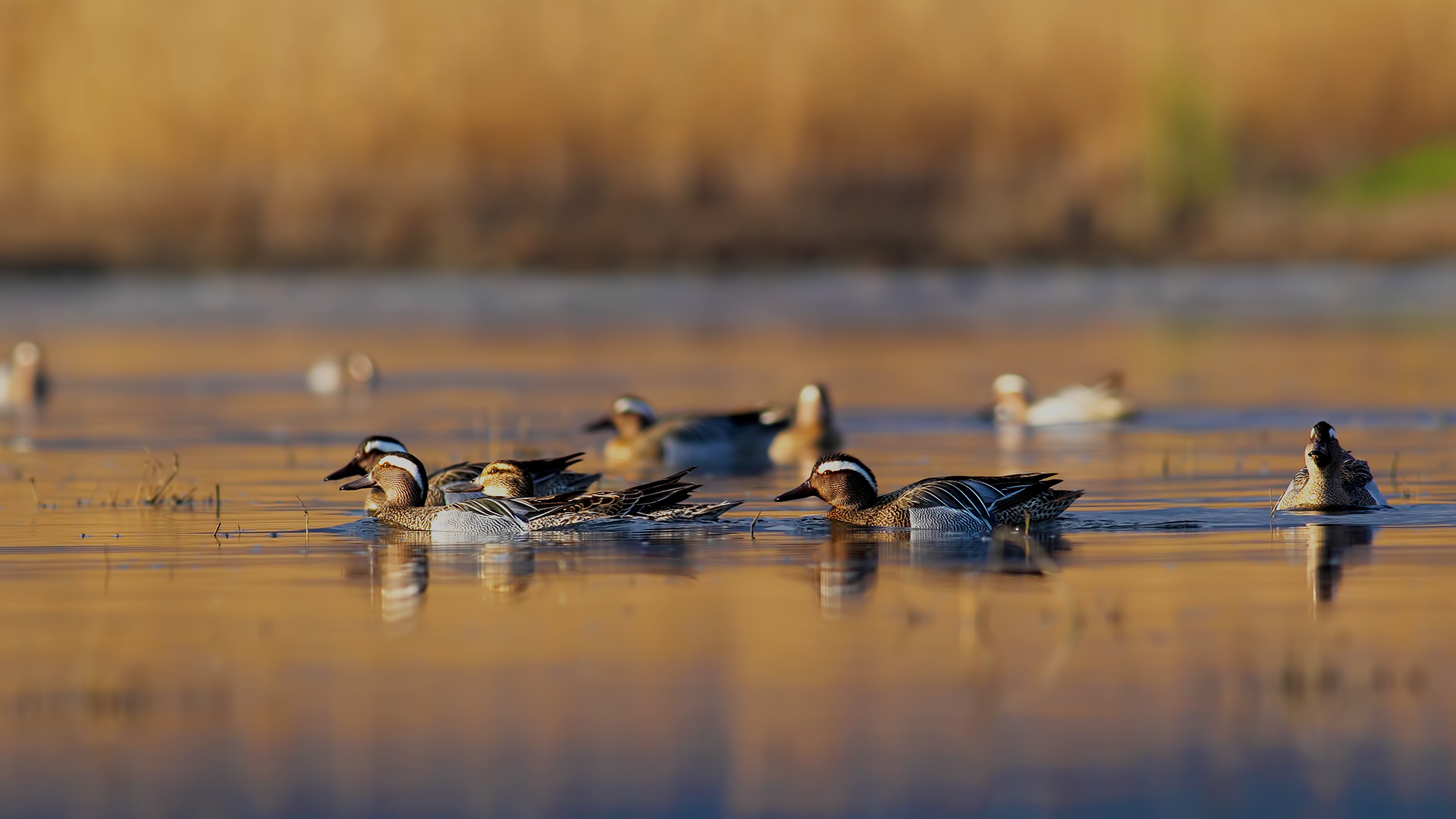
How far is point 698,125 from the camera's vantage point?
40.7 metres

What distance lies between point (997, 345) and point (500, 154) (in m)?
14.4

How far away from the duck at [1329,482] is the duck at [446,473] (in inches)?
163

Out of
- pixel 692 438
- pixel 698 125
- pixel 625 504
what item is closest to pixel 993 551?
pixel 625 504

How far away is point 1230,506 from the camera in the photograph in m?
13.8

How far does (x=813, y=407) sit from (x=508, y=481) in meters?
5.40

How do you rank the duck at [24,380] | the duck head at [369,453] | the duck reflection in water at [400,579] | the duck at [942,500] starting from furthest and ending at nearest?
the duck at [24,380]
the duck head at [369,453]
the duck at [942,500]
the duck reflection in water at [400,579]

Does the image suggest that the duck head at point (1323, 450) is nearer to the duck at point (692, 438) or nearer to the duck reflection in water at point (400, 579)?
the duck reflection in water at point (400, 579)

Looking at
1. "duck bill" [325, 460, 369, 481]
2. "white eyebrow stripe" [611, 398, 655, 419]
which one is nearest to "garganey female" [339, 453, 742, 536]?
"duck bill" [325, 460, 369, 481]

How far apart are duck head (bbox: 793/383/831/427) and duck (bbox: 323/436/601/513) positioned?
4.08 metres

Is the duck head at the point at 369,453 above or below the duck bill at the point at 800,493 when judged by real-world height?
above

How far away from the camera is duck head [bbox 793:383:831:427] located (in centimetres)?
1845

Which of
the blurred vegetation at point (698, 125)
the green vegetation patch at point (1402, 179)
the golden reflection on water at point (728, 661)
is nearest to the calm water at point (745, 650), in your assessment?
the golden reflection on water at point (728, 661)

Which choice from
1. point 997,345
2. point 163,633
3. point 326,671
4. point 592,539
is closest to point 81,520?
point 592,539

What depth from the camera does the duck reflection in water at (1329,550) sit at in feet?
34.9
